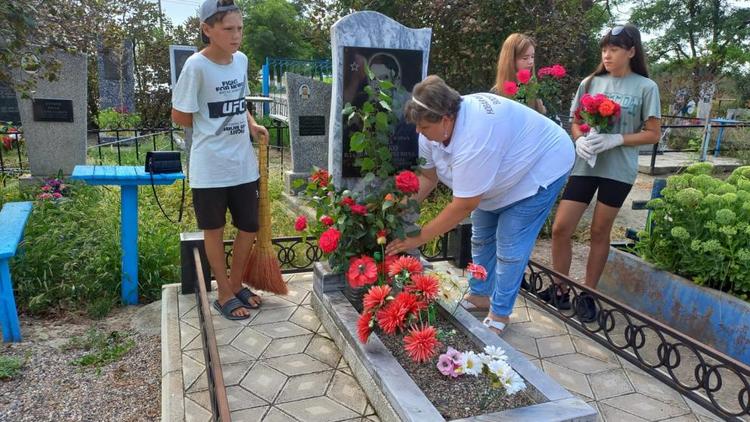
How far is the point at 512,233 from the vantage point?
279cm

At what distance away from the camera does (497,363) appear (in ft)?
6.82

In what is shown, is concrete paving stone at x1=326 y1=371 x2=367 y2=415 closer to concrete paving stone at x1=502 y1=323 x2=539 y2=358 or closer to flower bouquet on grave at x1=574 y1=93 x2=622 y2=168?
concrete paving stone at x1=502 y1=323 x2=539 y2=358

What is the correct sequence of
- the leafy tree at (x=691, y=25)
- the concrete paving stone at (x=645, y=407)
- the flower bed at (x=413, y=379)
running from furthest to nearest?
the leafy tree at (x=691, y=25) → the concrete paving stone at (x=645, y=407) → the flower bed at (x=413, y=379)

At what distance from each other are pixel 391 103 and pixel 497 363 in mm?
1417

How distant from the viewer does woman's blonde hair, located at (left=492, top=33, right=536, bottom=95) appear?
3.43 meters

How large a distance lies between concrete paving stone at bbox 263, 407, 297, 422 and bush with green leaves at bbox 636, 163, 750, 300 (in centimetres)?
237

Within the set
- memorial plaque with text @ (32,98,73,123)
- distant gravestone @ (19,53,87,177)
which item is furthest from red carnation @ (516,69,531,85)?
memorial plaque with text @ (32,98,73,123)

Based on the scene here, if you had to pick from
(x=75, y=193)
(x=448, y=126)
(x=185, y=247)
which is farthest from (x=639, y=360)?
(x=75, y=193)

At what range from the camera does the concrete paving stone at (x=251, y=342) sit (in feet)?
9.31

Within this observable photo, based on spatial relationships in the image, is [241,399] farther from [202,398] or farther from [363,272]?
[363,272]

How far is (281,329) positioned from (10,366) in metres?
1.40

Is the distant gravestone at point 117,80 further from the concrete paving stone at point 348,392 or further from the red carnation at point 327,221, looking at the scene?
the concrete paving stone at point 348,392

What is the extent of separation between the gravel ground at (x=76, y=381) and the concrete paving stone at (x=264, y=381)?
1.53ft

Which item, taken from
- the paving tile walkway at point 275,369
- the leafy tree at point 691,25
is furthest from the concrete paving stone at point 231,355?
the leafy tree at point 691,25
